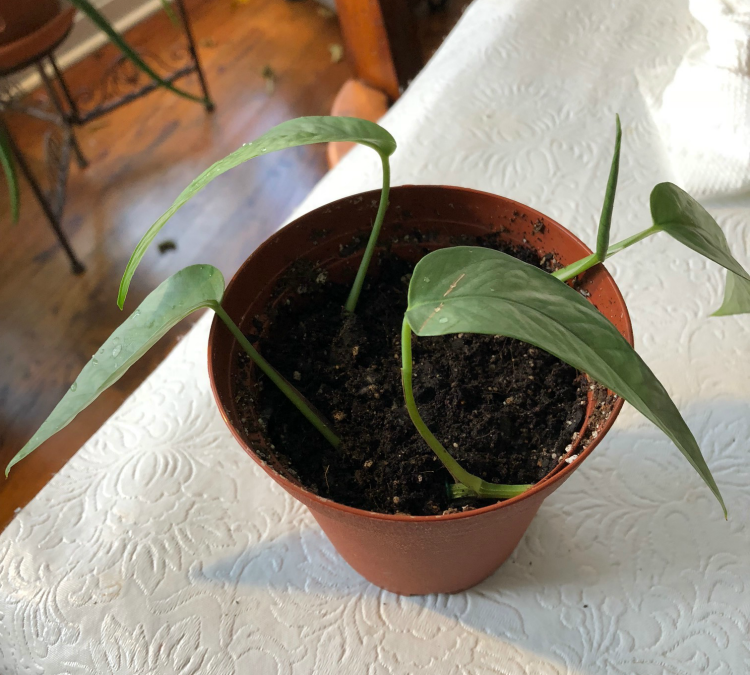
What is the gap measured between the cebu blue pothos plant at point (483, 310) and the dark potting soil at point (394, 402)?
0.08 ft

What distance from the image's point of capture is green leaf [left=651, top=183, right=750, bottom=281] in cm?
41

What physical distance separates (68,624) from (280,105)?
141 centimetres

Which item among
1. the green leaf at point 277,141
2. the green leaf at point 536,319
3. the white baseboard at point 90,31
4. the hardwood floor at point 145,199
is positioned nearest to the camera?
the green leaf at point 536,319

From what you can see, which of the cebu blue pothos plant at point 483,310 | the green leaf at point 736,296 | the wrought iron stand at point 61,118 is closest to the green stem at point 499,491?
the cebu blue pothos plant at point 483,310

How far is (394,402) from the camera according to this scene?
A: 0.50 metres

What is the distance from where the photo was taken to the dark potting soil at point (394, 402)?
0.47m

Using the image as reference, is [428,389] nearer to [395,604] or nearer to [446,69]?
[395,604]

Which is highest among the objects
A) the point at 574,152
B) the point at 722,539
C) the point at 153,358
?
the point at 574,152

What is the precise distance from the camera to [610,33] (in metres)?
1.04

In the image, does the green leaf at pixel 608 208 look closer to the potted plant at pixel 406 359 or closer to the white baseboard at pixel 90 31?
the potted plant at pixel 406 359

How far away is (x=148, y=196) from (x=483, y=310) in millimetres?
1352

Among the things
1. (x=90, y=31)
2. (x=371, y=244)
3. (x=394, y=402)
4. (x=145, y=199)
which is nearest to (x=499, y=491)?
(x=394, y=402)

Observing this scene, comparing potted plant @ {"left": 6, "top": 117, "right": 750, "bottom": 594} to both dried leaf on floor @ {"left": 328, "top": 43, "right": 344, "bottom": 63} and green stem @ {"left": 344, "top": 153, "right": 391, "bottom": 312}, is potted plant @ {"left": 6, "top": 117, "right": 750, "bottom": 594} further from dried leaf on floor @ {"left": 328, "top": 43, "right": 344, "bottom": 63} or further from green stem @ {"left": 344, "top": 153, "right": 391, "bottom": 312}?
Answer: dried leaf on floor @ {"left": 328, "top": 43, "right": 344, "bottom": 63}

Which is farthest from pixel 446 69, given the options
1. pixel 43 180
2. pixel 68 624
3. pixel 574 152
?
pixel 43 180
